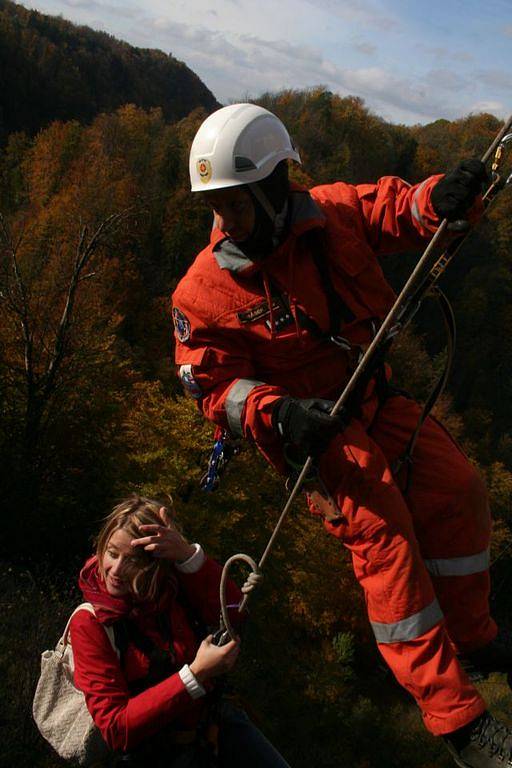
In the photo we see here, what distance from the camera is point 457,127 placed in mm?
81125

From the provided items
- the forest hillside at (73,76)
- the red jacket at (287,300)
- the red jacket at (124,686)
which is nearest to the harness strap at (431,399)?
the red jacket at (287,300)

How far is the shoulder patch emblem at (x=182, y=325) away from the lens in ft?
11.8

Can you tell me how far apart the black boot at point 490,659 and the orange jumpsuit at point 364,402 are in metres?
0.05

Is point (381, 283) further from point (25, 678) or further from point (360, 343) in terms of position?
point (25, 678)

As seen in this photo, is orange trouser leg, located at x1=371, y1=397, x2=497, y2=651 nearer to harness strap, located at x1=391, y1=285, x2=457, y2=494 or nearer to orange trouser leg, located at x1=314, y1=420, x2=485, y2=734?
harness strap, located at x1=391, y1=285, x2=457, y2=494

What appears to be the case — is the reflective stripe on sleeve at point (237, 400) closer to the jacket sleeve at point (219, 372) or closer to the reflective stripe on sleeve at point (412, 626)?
the jacket sleeve at point (219, 372)

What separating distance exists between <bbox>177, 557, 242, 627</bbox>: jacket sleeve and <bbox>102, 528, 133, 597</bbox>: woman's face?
295mm

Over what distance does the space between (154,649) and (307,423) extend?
117 centimetres

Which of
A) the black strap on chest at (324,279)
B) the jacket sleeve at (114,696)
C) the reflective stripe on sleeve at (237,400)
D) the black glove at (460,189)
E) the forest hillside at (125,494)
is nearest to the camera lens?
the jacket sleeve at (114,696)

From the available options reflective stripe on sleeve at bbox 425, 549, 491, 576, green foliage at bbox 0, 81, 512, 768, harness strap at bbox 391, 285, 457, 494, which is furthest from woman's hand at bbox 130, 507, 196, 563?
green foliage at bbox 0, 81, 512, 768

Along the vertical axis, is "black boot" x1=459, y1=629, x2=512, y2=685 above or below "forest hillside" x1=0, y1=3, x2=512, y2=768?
above

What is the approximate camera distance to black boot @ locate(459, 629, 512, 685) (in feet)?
11.8

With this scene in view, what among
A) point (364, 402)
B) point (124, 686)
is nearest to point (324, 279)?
point (364, 402)

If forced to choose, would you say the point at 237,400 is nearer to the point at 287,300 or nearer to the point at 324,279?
the point at 287,300
